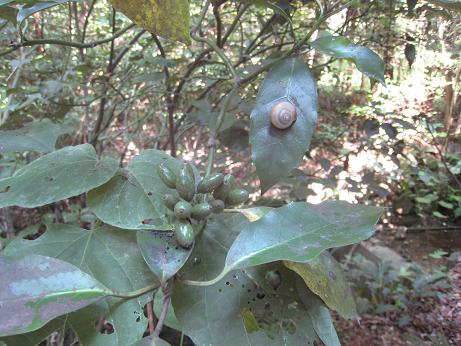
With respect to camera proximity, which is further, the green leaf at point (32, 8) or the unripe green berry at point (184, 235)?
the green leaf at point (32, 8)

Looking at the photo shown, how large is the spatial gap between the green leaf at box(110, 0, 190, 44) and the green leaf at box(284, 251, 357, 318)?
0.32 metres

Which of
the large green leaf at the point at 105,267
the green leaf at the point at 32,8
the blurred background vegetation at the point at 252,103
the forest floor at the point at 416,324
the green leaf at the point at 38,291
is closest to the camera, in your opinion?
the green leaf at the point at 38,291

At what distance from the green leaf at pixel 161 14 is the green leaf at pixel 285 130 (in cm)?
15

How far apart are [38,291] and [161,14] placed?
352mm

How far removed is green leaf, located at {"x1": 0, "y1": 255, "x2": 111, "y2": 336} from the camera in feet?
→ 1.31

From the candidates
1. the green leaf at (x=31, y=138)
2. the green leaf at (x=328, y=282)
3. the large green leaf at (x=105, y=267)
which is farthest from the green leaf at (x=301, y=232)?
the green leaf at (x=31, y=138)

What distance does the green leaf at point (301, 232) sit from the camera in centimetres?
45

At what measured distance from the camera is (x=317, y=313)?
53 centimetres

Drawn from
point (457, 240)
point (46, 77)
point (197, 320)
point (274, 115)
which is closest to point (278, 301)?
point (197, 320)

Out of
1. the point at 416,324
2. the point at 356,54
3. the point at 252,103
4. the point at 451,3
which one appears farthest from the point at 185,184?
the point at 416,324

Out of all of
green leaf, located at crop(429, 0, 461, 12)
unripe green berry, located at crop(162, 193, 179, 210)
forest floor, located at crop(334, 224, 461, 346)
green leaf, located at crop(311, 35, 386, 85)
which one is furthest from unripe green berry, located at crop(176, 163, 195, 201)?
forest floor, located at crop(334, 224, 461, 346)

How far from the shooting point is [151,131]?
9.70ft

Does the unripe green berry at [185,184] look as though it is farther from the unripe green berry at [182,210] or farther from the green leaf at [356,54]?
the green leaf at [356,54]

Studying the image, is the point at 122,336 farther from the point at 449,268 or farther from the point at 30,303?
the point at 449,268
